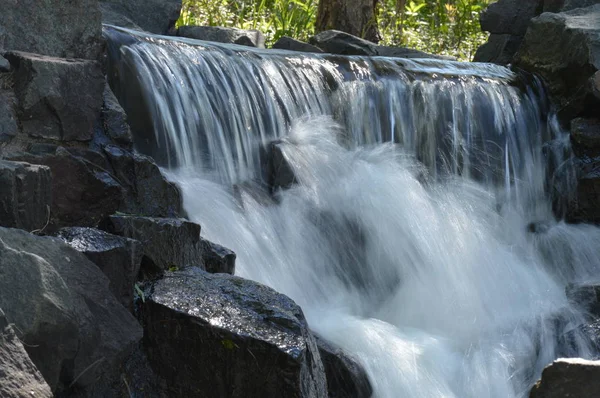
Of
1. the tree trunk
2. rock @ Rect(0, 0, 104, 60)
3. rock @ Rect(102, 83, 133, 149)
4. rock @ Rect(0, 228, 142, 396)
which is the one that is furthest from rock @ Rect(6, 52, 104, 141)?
the tree trunk

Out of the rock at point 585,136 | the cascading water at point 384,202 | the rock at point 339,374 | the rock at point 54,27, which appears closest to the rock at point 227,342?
the rock at point 339,374

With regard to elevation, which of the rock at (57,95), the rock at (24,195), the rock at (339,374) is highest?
the rock at (57,95)

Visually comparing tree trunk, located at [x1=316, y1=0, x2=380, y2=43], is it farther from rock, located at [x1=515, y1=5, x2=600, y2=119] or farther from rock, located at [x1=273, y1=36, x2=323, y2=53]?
rock, located at [x1=515, y1=5, x2=600, y2=119]

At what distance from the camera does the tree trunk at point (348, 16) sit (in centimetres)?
1042

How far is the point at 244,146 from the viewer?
18.7 ft

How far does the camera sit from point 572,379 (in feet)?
10.4

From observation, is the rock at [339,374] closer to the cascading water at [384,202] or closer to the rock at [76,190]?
the cascading water at [384,202]

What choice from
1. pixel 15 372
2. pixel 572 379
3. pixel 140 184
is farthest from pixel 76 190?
pixel 572 379

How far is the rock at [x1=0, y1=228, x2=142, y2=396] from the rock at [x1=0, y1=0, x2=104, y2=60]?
71.0 inches

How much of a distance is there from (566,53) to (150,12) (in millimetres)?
3401

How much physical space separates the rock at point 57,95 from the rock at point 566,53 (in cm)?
418

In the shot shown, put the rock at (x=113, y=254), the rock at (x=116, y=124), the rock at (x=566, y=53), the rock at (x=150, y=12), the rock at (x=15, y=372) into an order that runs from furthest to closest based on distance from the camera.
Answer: the rock at (x=150, y=12) → the rock at (x=566, y=53) → the rock at (x=116, y=124) → the rock at (x=113, y=254) → the rock at (x=15, y=372)

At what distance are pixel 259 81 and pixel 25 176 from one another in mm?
2976

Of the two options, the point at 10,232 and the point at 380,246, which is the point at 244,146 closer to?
the point at 380,246
